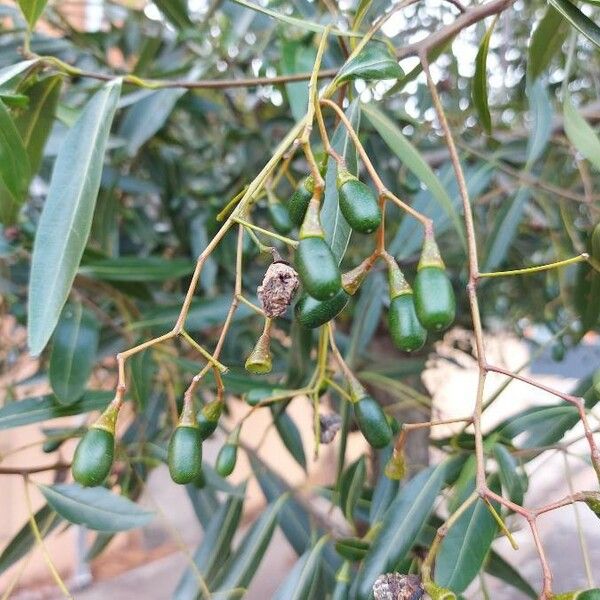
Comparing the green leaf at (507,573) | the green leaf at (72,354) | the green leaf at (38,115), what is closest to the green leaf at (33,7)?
the green leaf at (38,115)

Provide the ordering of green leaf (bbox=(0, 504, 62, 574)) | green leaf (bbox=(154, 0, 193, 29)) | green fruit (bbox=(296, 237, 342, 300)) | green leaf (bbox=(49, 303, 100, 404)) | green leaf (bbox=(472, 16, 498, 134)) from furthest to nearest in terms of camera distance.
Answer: green leaf (bbox=(154, 0, 193, 29))
green leaf (bbox=(0, 504, 62, 574))
green leaf (bbox=(49, 303, 100, 404))
green leaf (bbox=(472, 16, 498, 134))
green fruit (bbox=(296, 237, 342, 300))

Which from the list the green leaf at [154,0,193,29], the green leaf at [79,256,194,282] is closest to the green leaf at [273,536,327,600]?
the green leaf at [79,256,194,282]

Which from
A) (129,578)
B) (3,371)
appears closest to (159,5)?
(3,371)

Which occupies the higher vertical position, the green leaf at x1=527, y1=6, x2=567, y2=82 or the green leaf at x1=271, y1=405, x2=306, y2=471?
the green leaf at x1=527, y1=6, x2=567, y2=82

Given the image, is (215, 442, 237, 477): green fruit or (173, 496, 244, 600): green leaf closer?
(215, 442, 237, 477): green fruit

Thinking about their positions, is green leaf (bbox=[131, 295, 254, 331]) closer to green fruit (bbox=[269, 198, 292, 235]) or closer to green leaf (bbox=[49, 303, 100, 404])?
green leaf (bbox=[49, 303, 100, 404])

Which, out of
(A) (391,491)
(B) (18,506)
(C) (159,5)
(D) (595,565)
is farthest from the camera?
(B) (18,506)

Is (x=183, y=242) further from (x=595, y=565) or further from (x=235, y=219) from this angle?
(x=595, y=565)
